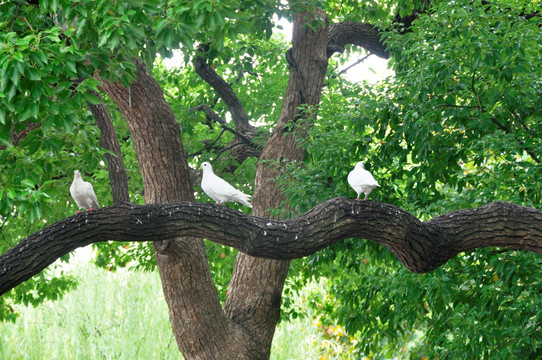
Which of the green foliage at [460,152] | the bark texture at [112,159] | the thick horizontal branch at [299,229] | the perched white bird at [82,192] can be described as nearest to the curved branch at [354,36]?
the green foliage at [460,152]

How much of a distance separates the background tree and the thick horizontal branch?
0.06 metres

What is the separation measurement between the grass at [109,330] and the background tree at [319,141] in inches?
160

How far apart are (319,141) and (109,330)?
305 inches

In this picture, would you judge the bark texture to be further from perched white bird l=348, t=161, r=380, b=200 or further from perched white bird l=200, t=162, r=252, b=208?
perched white bird l=348, t=161, r=380, b=200

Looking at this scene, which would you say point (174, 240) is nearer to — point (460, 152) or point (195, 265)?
point (195, 265)

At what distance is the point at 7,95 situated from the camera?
4.18 metres

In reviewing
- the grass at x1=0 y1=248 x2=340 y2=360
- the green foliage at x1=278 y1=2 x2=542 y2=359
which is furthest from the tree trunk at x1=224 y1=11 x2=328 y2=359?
the grass at x1=0 y1=248 x2=340 y2=360

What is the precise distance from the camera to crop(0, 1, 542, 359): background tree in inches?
181

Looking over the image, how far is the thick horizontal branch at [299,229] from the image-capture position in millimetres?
4590

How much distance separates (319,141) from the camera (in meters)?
7.11

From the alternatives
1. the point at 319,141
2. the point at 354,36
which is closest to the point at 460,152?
the point at 319,141

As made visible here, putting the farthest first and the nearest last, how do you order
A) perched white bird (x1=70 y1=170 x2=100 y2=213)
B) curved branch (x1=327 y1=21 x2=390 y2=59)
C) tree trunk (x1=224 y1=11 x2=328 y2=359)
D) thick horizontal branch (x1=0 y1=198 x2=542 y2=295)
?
curved branch (x1=327 y1=21 x2=390 y2=59) → tree trunk (x1=224 y1=11 x2=328 y2=359) → perched white bird (x1=70 y1=170 x2=100 y2=213) → thick horizontal branch (x1=0 y1=198 x2=542 y2=295)

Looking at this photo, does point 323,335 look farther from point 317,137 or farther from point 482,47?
point 482,47

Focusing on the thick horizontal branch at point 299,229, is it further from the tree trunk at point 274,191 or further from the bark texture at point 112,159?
the tree trunk at point 274,191
